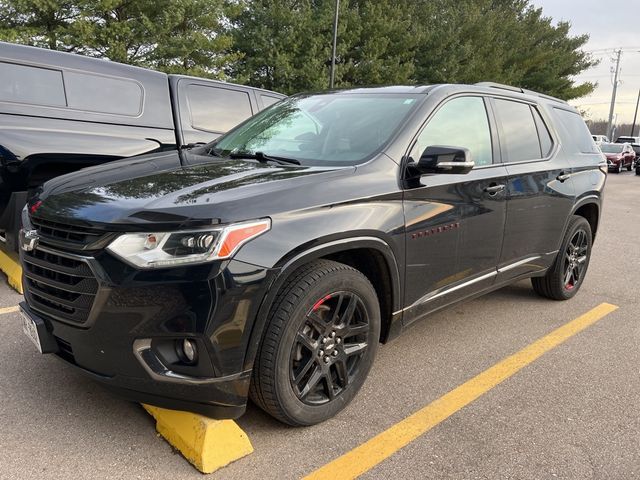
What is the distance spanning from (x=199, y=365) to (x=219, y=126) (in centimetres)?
435

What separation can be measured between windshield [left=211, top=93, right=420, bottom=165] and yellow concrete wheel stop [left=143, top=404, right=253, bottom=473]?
1.45 meters

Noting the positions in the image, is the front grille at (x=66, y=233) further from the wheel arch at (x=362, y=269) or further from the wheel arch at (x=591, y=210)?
the wheel arch at (x=591, y=210)

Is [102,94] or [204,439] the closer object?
[204,439]

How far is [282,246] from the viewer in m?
2.27

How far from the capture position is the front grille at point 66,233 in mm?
2168

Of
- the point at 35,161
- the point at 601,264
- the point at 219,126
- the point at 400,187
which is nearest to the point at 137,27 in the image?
the point at 219,126

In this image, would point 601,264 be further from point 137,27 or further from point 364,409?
point 137,27

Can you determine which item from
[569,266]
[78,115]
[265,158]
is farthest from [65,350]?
[569,266]

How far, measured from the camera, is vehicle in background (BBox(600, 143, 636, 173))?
28.6 m

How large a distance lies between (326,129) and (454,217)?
0.95 meters

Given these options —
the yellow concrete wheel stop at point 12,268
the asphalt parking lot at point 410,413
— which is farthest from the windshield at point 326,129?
the yellow concrete wheel stop at point 12,268

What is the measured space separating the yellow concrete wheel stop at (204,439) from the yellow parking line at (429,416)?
14.3 inches

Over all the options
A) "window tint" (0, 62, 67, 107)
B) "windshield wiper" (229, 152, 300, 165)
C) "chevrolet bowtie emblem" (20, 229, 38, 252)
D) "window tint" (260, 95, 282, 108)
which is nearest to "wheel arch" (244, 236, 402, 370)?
"windshield wiper" (229, 152, 300, 165)

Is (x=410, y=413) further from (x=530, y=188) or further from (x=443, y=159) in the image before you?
(x=530, y=188)
